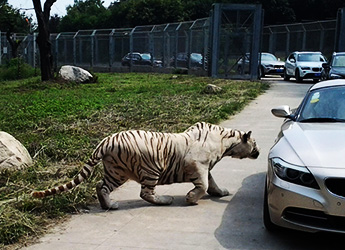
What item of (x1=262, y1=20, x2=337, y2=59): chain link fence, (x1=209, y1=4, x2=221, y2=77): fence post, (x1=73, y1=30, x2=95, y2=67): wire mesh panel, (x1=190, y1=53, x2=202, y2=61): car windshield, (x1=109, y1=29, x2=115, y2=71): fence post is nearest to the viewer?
(x1=209, y1=4, x2=221, y2=77): fence post

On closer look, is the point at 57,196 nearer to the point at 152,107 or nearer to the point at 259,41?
the point at 152,107

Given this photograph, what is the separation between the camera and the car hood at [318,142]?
4.68 meters

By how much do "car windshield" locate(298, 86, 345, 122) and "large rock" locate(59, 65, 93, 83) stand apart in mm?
17753

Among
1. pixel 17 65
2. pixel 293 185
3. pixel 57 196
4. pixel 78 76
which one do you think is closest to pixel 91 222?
pixel 57 196

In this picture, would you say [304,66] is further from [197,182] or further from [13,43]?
[13,43]

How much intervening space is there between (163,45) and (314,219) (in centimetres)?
3110

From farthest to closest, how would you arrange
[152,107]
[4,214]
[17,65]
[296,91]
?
[17,65] < [296,91] < [152,107] < [4,214]

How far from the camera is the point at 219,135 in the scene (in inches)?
250

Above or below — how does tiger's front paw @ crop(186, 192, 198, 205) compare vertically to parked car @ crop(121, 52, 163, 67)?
above

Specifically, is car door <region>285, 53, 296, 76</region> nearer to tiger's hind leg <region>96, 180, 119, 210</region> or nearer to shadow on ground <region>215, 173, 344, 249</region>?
shadow on ground <region>215, 173, 344, 249</region>

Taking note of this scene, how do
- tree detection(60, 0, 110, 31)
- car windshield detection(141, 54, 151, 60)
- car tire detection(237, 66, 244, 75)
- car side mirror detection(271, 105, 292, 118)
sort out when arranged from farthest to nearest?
tree detection(60, 0, 110, 31)
car windshield detection(141, 54, 151, 60)
car tire detection(237, 66, 244, 75)
car side mirror detection(271, 105, 292, 118)

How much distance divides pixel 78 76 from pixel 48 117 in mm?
11790

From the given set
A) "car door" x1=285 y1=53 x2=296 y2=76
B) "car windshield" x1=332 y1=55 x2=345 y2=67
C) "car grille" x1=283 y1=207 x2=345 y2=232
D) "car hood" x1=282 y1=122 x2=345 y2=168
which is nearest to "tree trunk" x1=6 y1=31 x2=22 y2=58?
"car door" x1=285 y1=53 x2=296 y2=76

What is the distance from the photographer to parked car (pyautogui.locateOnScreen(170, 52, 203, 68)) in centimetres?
3020
